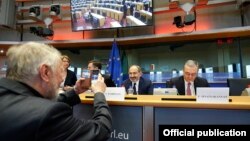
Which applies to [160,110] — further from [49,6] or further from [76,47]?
[49,6]

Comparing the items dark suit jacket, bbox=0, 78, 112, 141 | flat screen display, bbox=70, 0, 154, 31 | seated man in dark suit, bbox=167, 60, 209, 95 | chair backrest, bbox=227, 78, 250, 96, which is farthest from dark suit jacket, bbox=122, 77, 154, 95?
dark suit jacket, bbox=0, 78, 112, 141

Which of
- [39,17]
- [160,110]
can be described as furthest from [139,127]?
[39,17]

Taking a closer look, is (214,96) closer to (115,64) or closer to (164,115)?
(164,115)

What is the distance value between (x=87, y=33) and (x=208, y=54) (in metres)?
2.70

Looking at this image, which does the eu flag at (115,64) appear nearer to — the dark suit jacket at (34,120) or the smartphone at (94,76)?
the smartphone at (94,76)

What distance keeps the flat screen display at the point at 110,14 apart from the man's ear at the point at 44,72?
4.03 m

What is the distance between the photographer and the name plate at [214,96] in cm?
114

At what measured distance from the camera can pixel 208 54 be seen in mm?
4922

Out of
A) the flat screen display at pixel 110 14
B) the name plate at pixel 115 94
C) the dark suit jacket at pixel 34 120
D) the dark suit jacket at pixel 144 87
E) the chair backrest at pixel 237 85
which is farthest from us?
the flat screen display at pixel 110 14

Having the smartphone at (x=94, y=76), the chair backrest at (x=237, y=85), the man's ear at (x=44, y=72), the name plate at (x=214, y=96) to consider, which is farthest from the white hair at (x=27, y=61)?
the chair backrest at (x=237, y=85)

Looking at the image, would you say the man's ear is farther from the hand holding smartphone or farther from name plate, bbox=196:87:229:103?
name plate, bbox=196:87:229:103

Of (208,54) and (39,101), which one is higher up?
(208,54)

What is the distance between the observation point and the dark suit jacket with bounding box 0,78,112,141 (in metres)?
0.83

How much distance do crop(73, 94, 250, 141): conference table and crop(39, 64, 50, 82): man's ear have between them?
38 cm
